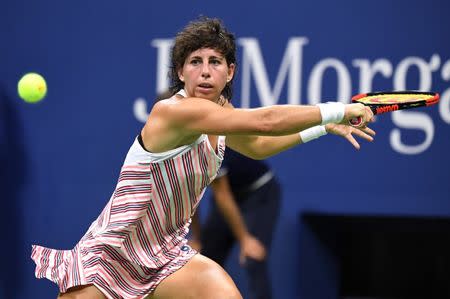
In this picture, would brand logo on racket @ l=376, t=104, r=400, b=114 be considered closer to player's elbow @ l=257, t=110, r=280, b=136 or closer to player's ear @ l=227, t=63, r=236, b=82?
player's elbow @ l=257, t=110, r=280, b=136

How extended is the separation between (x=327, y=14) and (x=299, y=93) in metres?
0.52

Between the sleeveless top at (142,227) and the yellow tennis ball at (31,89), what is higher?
the yellow tennis ball at (31,89)

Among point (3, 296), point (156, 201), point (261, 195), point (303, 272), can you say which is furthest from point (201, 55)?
point (3, 296)

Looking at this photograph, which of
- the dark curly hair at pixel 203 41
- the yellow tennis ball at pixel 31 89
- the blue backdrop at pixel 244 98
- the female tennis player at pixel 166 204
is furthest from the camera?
the blue backdrop at pixel 244 98

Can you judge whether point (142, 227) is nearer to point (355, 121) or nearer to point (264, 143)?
point (264, 143)

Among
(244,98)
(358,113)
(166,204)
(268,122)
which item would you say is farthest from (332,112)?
(244,98)

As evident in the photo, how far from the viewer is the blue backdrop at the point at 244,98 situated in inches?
229

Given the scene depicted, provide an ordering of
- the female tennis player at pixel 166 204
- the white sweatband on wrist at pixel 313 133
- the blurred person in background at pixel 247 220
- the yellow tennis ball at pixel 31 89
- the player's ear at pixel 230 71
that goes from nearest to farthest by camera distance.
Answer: the female tennis player at pixel 166 204, the player's ear at pixel 230 71, the white sweatband on wrist at pixel 313 133, the yellow tennis ball at pixel 31 89, the blurred person in background at pixel 247 220

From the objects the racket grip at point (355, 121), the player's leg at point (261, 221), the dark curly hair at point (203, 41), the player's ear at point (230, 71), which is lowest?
the player's leg at point (261, 221)

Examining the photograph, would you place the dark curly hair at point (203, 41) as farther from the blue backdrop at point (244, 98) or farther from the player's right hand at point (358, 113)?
the blue backdrop at point (244, 98)

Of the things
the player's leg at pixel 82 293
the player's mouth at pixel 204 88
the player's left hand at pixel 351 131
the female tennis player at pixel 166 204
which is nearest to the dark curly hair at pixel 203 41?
the female tennis player at pixel 166 204

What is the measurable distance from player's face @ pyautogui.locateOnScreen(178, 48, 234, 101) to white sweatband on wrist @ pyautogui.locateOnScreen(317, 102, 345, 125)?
1.53 feet

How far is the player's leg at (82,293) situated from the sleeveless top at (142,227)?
0.02 meters

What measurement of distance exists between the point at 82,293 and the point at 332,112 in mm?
1190
